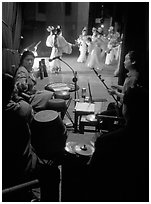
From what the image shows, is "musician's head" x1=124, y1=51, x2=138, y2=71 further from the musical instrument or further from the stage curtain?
the stage curtain

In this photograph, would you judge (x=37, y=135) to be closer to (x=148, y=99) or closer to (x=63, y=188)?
(x=63, y=188)

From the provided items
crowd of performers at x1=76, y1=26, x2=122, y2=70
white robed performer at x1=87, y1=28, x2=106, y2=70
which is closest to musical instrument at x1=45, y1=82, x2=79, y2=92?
crowd of performers at x1=76, y1=26, x2=122, y2=70

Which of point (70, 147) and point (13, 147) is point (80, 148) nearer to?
point (70, 147)

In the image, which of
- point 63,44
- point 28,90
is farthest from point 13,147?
point 63,44

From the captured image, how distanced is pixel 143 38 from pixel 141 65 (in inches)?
24.4

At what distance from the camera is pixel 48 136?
2.26m

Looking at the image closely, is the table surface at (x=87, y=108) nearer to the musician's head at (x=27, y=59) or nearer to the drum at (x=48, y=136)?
the drum at (x=48, y=136)

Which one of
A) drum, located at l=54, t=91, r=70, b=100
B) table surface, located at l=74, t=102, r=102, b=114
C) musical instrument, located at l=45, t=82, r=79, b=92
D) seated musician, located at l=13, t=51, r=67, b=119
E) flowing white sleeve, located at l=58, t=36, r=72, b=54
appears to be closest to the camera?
table surface, located at l=74, t=102, r=102, b=114

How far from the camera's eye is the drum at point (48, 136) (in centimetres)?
227

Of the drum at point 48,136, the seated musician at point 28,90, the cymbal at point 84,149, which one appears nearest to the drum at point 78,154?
the cymbal at point 84,149

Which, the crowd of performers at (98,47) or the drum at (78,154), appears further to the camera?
the crowd of performers at (98,47)

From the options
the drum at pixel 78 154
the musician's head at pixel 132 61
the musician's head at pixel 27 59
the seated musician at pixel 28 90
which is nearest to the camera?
the drum at pixel 78 154

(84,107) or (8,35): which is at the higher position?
(8,35)

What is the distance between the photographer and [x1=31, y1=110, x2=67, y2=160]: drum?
89.3 inches
